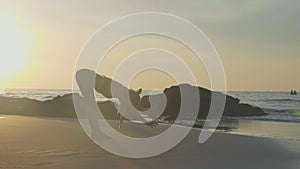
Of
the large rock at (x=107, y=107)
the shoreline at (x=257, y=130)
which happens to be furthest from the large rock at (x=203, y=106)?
the shoreline at (x=257, y=130)

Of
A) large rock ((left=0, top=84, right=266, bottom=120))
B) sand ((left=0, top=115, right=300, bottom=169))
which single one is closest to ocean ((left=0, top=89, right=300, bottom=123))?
large rock ((left=0, top=84, right=266, bottom=120))

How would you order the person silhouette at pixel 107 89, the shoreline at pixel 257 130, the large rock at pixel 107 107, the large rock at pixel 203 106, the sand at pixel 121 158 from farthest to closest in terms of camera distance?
the large rock at pixel 203 106
the large rock at pixel 107 107
the shoreline at pixel 257 130
the person silhouette at pixel 107 89
the sand at pixel 121 158

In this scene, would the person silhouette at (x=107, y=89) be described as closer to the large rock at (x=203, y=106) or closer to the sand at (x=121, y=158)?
the sand at (x=121, y=158)

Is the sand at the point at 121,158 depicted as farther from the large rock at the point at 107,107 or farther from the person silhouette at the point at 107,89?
the large rock at the point at 107,107

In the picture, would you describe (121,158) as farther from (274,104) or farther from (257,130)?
(274,104)

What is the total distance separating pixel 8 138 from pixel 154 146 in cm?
425

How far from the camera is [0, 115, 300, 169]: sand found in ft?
31.0

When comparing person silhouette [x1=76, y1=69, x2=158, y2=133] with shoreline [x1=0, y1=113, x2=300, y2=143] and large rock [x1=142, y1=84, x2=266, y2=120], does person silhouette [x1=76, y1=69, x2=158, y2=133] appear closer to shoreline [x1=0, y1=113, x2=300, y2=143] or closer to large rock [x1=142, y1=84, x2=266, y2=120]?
shoreline [x1=0, y1=113, x2=300, y2=143]

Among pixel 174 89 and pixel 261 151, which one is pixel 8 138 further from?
pixel 174 89

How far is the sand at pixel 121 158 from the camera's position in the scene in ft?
31.0

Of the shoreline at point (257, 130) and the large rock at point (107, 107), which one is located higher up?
the large rock at point (107, 107)

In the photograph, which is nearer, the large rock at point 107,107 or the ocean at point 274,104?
the large rock at point 107,107

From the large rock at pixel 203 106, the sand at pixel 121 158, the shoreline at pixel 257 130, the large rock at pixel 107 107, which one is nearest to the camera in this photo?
the sand at pixel 121 158

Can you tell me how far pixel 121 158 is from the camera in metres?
10.3
